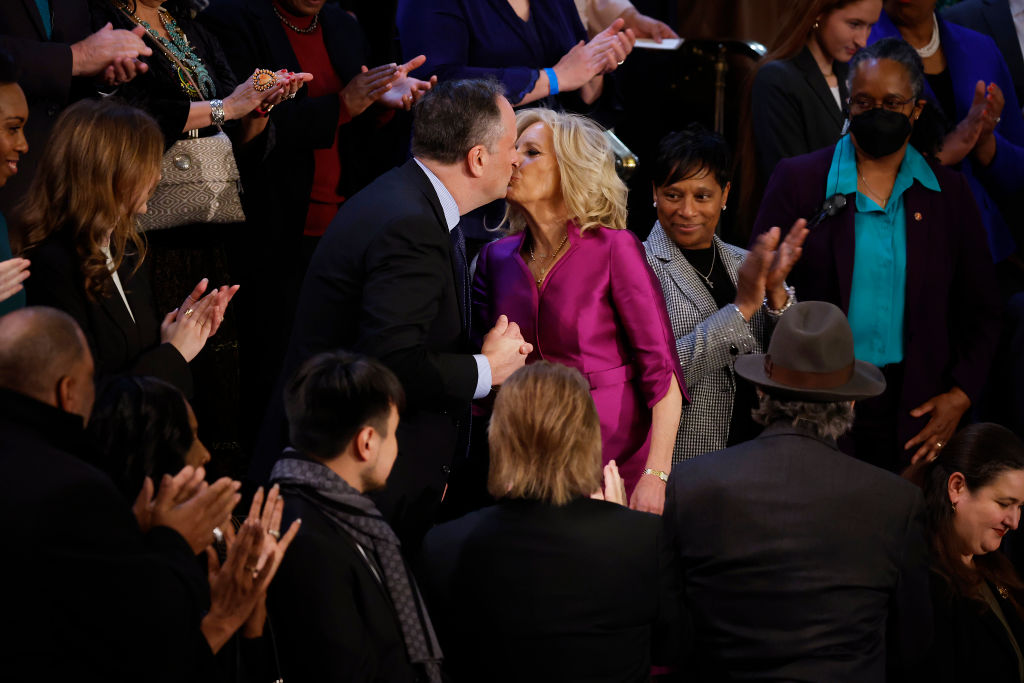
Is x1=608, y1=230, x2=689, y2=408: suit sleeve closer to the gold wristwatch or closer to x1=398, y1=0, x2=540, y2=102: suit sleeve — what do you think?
the gold wristwatch

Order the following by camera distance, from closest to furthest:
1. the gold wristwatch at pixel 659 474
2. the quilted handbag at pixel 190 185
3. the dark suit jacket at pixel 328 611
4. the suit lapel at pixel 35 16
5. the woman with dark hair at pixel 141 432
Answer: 1. the dark suit jacket at pixel 328 611
2. the woman with dark hair at pixel 141 432
3. the gold wristwatch at pixel 659 474
4. the suit lapel at pixel 35 16
5. the quilted handbag at pixel 190 185

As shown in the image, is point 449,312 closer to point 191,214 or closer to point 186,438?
point 186,438

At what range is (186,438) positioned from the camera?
2.62 metres

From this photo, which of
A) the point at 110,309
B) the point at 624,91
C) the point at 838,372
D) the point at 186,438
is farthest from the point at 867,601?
the point at 624,91

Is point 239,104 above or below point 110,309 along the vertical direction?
above

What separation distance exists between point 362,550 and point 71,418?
0.69m

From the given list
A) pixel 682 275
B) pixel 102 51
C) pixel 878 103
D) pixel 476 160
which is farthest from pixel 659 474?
pixel 102 51

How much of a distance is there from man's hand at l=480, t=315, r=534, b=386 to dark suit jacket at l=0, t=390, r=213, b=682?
1.16 meters

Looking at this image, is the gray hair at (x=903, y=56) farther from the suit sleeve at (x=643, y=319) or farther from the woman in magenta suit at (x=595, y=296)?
the suit sleeve at (x=643, y=319)

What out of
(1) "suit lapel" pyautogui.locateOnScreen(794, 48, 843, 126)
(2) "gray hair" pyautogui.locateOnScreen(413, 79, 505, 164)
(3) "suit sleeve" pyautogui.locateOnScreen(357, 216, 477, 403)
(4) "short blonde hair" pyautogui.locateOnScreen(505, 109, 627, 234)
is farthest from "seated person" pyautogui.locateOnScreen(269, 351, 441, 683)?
(1) "suit lapel" pyautogui.locateOnScreen(794, 48, 843, 126)

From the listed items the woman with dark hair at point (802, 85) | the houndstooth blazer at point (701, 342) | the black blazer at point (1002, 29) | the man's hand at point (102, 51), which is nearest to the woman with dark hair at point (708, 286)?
the houndstooth blazer at point (701, 342)

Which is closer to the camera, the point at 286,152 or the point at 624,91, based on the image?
the point at 286,152

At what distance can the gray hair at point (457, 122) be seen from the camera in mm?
3244

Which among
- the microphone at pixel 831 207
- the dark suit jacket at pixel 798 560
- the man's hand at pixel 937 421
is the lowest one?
the man's hand at pixel 937 421
